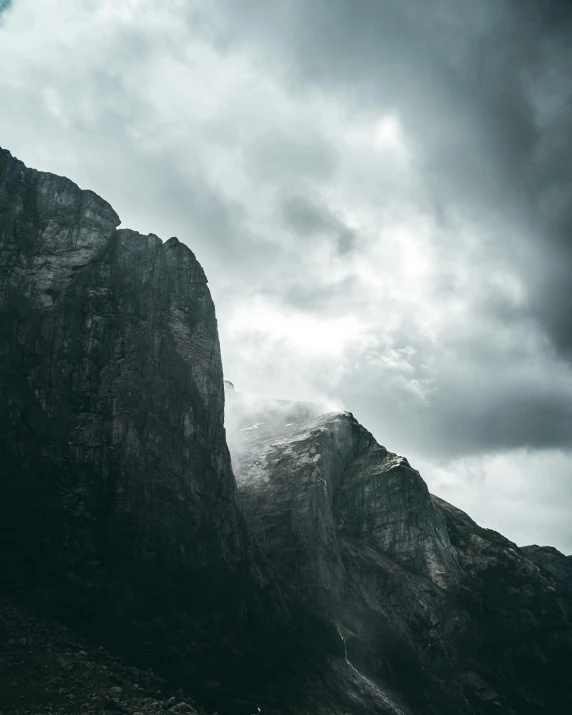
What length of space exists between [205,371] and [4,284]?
56928 mm

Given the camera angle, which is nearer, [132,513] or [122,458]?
[132,513]

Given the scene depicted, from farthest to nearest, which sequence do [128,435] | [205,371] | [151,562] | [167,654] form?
1. [205,371]
2. [128,435]
3. [151,562]
4. [167,654]

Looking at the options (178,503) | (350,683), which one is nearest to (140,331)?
(178,503)

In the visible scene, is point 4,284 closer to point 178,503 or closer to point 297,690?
point 178,503

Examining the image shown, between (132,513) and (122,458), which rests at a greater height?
(122,458)

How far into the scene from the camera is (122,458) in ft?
471

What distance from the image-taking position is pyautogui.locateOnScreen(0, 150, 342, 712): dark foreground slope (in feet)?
416

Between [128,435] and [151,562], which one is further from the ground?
[128,435]

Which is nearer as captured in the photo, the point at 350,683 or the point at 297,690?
the point at 297,690

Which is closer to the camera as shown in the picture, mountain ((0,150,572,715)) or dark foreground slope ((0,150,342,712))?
mountain ((0,150,572,715))

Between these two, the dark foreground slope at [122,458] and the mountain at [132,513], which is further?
the dark foreground slope at [122,458]

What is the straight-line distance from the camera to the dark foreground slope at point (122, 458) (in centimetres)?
12669

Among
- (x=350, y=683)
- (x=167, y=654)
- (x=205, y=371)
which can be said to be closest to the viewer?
(x=167, y=654)

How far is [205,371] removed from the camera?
17288 cm
